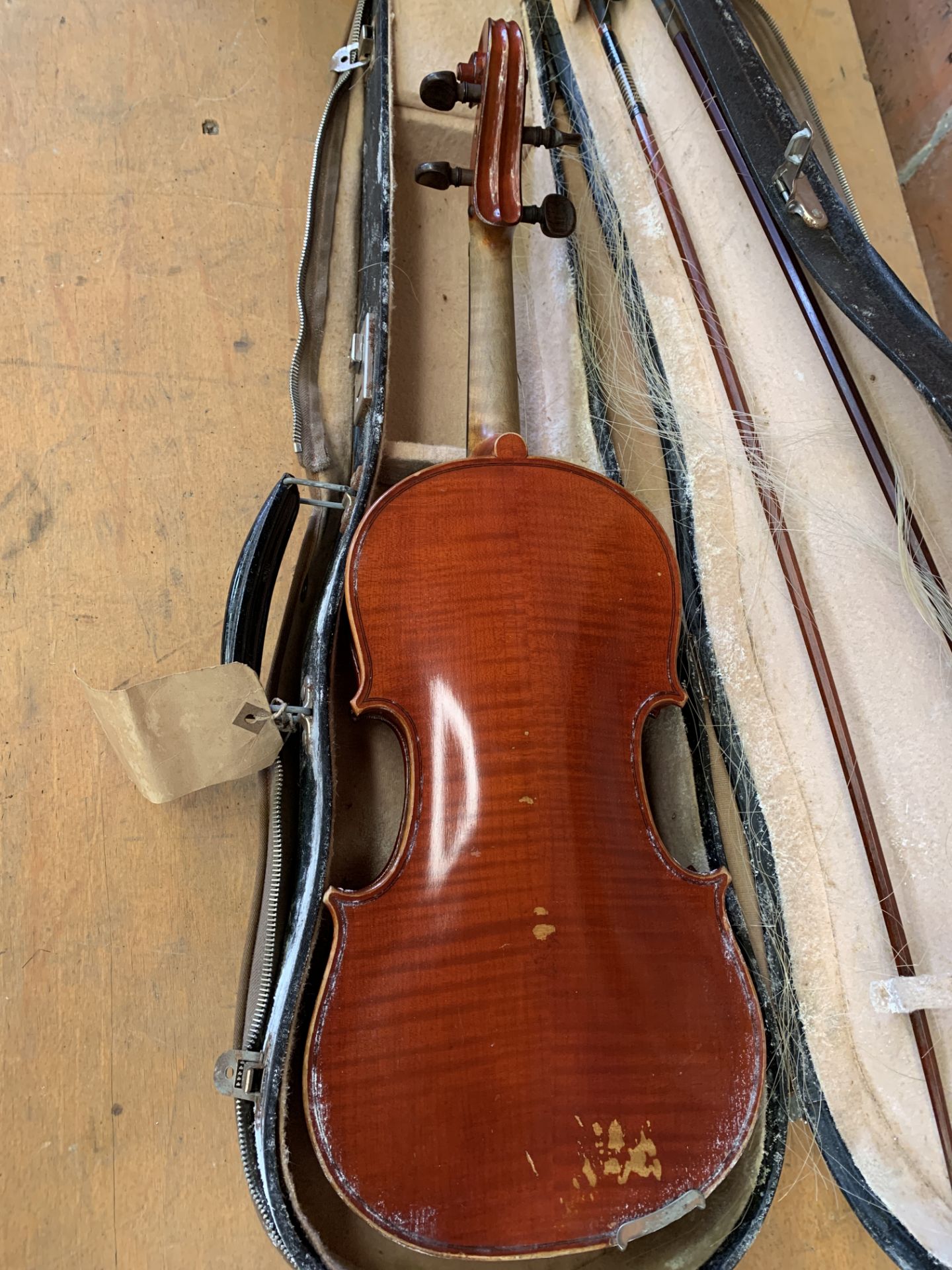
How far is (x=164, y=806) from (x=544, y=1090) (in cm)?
66

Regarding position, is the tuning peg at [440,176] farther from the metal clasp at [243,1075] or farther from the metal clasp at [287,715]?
the metal clasp at [243,1075]

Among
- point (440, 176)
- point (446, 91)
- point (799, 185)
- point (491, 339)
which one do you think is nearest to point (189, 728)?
point (491, 339)

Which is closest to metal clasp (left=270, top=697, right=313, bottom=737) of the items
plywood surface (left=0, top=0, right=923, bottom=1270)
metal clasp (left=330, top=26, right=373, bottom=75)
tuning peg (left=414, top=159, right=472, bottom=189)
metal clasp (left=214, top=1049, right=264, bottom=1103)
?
plywood surface (left=0, top=0, right=923, bottom=1270)

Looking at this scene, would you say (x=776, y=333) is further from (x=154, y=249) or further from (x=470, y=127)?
(x=154, y=249)

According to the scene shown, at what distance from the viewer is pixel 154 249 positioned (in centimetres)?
137

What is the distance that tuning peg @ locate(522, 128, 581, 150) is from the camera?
122 cm

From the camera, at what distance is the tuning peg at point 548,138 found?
1216 mm

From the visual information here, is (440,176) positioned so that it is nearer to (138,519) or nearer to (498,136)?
(498,136)

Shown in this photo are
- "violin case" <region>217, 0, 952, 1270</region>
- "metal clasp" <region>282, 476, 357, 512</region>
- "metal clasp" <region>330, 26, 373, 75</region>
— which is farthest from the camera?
"metal clasp" <region>330, 26, 373, 75</region>

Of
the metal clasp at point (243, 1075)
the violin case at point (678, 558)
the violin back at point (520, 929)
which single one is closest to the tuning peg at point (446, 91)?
the violin case at point (678, 558)

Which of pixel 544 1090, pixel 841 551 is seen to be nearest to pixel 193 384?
pixel 841 551

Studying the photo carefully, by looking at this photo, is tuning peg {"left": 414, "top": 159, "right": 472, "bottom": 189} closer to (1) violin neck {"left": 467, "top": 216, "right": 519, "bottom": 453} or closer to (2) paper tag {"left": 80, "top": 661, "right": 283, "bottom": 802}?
(1) violin neck {"left": 467, "top": 216, "right": 519, "bottom": 453}

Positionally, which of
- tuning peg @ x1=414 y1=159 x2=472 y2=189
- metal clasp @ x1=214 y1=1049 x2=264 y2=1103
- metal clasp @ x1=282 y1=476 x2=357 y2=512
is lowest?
metal clasp @ x1=214 y1=1049 x2=264 y2=1103

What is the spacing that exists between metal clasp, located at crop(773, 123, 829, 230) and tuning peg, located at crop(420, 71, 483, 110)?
452mm
